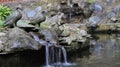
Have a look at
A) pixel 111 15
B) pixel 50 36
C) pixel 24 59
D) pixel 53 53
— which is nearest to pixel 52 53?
pixel 53 53

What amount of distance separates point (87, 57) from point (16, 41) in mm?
3937

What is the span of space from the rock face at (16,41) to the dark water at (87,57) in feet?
0.78

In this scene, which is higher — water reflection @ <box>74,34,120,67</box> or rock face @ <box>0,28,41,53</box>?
rock face @ <box>0,28,41,53</box>

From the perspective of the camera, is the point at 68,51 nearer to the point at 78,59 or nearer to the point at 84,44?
the point at 78,59

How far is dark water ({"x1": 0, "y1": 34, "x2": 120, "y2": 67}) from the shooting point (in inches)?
491

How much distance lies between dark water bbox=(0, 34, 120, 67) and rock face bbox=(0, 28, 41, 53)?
0.24 metres

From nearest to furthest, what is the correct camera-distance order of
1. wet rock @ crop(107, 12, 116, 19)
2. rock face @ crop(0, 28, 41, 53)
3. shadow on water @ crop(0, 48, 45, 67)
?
shadow on water @ crop(0, 48, 45, 67), rock face @ crop(0, 28, 41, 53), wet rock @ crop(107, 12, 116, 19)

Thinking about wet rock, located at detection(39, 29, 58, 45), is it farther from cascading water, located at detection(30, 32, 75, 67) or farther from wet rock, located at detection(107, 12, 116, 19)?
wet rock, located at detection(107, 12, 116, 19)

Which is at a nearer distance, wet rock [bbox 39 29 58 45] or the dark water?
the dark water

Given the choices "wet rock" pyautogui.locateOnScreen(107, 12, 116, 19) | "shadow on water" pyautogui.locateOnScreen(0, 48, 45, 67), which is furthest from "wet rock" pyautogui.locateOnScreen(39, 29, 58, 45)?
"wet rock" pyautogui.locateOnScreen(107, 12, 116, 19)

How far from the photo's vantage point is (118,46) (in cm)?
1794

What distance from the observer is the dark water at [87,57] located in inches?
491

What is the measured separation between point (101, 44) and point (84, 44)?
2.58 meters

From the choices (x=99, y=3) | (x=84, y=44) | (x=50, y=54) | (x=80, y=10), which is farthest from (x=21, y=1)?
(x=50, y=54)
